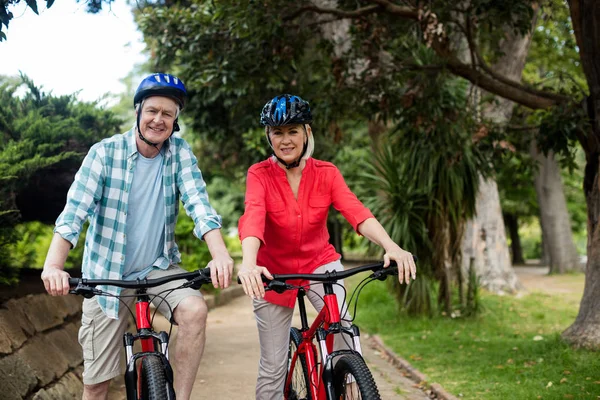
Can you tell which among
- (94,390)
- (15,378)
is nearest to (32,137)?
(15,378)

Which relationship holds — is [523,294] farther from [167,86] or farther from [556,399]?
[167,86]

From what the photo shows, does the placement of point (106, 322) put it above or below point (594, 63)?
below

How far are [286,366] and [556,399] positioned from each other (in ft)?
9.11

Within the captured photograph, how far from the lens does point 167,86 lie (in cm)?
378

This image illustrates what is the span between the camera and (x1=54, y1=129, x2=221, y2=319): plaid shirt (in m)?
3.70

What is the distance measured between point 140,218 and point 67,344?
9.98ft

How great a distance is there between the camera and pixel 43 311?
21.0 feet

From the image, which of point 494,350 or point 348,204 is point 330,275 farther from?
point 494,350

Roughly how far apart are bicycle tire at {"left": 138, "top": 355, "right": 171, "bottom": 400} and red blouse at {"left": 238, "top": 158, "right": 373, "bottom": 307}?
1041mm

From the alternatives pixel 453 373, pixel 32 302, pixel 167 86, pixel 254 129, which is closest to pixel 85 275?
pixel 167 86

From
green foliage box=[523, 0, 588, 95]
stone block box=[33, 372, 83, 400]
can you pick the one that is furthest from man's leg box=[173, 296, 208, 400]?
green foliage box=[523, 0, 588, 95]

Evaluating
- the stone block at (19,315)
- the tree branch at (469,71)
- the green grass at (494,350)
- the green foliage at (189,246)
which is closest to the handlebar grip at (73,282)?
the stone block at (19,315)

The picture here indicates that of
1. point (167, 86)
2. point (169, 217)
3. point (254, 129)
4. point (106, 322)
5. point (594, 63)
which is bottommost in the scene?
point (106, 322)

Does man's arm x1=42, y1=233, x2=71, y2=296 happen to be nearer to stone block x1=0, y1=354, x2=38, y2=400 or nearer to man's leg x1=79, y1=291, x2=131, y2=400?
man's leg x1=79, y1=291, x2=131, y2=400
